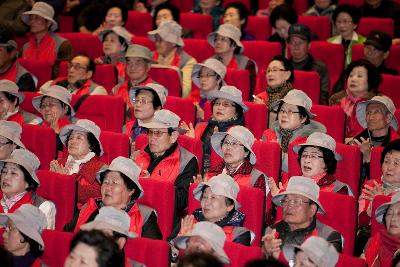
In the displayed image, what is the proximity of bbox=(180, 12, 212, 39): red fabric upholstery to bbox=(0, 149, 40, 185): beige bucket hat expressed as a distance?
3002mm

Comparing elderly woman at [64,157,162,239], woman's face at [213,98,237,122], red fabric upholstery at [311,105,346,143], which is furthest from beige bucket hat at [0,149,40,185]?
red fabric upholstery at [311,105,346,143]

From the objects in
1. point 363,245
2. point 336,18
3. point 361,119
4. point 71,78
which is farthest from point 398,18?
point 363,245

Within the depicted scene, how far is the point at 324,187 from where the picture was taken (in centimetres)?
525

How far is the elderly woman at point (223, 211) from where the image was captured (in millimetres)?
4805

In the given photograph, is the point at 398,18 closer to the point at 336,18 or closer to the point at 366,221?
the point at 336,18

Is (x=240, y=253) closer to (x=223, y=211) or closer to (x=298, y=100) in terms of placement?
(x=223, y=211)

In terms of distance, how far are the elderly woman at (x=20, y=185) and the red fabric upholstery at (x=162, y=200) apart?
504 millimetres

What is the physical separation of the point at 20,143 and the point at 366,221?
196cm

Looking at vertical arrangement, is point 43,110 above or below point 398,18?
below

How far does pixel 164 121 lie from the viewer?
5645 millimetres

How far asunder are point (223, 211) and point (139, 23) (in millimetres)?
3588

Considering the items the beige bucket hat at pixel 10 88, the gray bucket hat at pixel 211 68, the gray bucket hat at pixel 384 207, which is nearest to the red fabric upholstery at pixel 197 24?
the gray bucket hat at pixel 211 68

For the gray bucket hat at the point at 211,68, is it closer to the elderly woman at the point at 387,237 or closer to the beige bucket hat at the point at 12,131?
the beige bucket hat at the point at 12,131

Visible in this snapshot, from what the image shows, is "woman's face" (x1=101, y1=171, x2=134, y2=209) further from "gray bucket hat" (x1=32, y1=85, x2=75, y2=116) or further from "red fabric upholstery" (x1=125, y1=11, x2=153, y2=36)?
"red fabric upholstery" (x1=125, y1=11, x2=153, y2=36)
